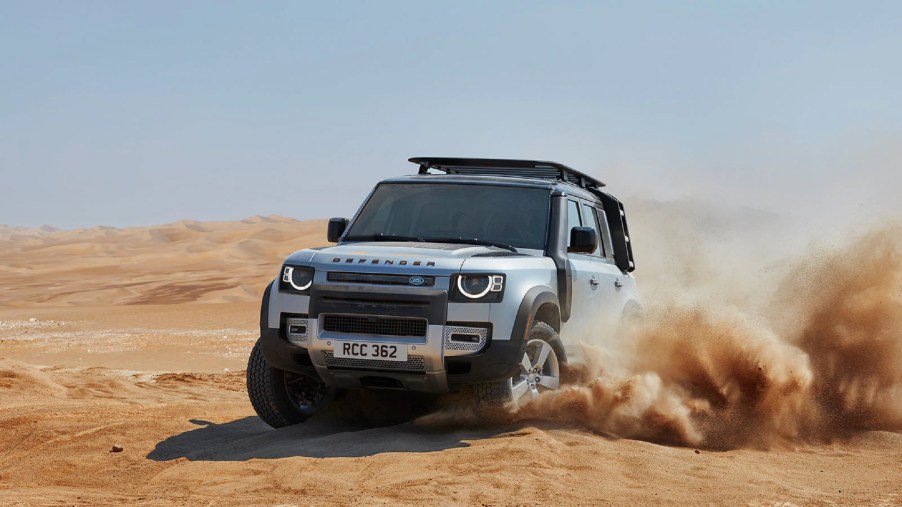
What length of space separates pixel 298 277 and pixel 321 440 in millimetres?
1118

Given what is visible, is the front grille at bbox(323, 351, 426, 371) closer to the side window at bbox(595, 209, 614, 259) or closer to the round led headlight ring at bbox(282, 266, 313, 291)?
the round led headlight ring at bbox(282, 266, 313, 291)

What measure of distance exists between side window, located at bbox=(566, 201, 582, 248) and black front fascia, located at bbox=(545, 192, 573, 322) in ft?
0.55

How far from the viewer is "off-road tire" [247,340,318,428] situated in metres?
7.66

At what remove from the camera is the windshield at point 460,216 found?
794 cm

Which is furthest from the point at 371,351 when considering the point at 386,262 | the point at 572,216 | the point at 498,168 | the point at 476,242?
the point at 498,168

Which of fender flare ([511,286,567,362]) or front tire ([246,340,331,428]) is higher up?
fender flare ([511,286,567,362])

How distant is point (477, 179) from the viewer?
827 cm

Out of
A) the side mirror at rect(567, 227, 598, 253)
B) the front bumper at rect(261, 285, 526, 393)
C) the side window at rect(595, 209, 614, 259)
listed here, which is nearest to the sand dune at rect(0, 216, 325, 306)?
the side window at rect(595, 209, 614, 259)

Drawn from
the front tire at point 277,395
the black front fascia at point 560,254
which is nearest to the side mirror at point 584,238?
the black front fascia at point 560,254

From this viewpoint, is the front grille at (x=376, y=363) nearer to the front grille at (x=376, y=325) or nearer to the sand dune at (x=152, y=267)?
the front grille at (x=376, y=325)

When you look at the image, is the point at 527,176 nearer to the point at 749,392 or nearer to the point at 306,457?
the point at 749,392

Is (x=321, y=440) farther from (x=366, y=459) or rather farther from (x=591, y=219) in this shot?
(x=591, y=219)

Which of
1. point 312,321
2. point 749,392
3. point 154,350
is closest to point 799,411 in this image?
point 749,392

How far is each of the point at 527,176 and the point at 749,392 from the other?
262 cm
